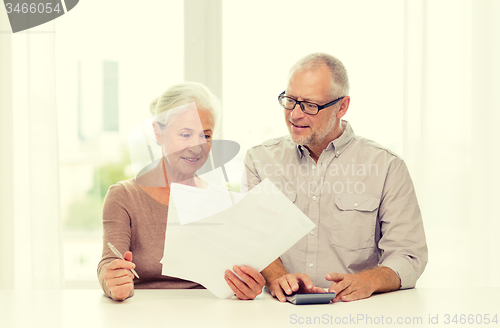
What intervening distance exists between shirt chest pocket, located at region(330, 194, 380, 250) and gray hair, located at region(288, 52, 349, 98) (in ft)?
1.31

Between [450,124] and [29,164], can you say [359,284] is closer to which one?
[450,124]

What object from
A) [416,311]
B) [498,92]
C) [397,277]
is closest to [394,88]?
[498,92]

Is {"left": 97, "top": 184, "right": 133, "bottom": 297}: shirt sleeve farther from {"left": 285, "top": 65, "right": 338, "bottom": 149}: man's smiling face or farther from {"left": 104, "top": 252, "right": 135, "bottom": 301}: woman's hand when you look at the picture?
{"left": 285, "top": 65, "right": 338, "bottom": 149}: man's smiling face

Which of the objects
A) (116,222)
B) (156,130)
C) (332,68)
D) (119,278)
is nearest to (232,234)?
(119,278)

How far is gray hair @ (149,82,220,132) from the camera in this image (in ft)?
4.78

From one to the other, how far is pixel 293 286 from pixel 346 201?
0.54 metres

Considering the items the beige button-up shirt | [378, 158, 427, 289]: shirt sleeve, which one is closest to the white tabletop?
[378, 158, 427, 289]: shirt sleeve

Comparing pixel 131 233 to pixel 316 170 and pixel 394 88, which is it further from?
pixel 394 88

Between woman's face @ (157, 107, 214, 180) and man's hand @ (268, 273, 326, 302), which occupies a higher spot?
woman's face @ (157, 107, 214, 180)

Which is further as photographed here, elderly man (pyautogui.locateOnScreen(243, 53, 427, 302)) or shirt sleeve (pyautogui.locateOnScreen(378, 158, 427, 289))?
elderly man (pyautogui.locateOnScreen(243, 53, 427, 302))

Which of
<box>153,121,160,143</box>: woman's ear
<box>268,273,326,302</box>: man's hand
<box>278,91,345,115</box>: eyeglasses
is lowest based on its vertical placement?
<box>268,273,326,302</box>: man's hand

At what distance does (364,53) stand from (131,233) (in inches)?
58.4

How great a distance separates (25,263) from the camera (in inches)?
79.8

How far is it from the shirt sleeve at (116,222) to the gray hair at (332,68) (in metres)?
0.75
